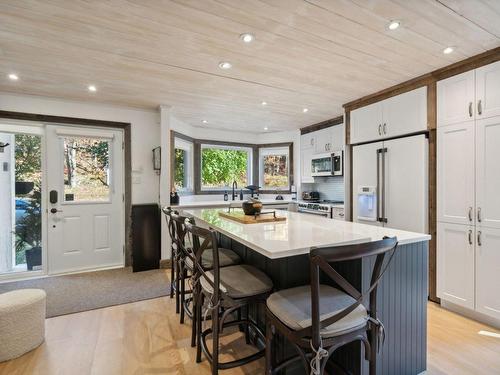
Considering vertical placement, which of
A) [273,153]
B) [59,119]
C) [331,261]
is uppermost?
[59,119]

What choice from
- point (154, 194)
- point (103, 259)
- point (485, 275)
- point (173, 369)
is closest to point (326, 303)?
point (173, 369)

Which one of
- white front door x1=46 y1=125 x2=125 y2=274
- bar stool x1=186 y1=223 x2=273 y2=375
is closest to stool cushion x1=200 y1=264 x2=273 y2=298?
bar stool x1=186 y1=223 x2=273 y2=375

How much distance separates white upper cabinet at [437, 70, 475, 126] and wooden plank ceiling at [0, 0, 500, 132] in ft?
0.68

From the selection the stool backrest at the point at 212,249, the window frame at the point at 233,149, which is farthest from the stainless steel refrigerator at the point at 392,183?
the window frame at the point at 233,149

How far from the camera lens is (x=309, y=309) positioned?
128cm

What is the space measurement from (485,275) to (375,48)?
7.43ft

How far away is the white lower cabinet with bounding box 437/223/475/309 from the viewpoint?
8.18ft

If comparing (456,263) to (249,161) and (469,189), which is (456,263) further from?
(249,161)

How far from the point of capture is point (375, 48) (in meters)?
→ 2.27

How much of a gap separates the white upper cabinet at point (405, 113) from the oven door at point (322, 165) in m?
1.38

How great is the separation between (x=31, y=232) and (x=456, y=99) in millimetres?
5461

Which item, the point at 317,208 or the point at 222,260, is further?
the point at 317,208

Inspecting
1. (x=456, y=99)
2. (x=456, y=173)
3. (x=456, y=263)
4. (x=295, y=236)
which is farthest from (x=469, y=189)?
(x=295, y=236)

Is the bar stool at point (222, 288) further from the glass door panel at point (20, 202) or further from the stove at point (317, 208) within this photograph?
the glass door panel at point (20, 202)
